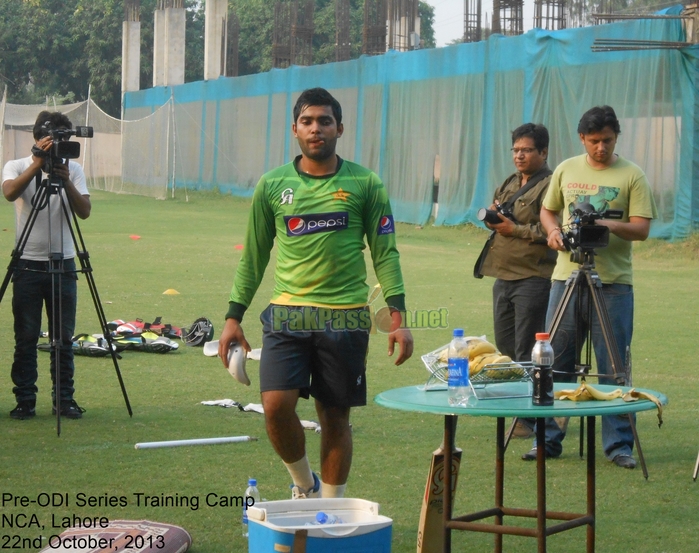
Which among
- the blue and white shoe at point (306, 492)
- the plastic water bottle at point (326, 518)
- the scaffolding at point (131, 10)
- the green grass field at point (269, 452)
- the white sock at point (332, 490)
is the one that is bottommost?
the green grass field at point (269, 452)

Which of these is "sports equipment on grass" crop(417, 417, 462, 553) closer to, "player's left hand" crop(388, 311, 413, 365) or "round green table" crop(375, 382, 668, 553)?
"round green table" crop(375, 382, 668, 553)

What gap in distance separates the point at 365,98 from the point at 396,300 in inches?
1028

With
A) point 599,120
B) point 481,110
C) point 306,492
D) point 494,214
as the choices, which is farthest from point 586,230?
point 481,110

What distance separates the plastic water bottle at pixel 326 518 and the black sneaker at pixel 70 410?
380 centimetres

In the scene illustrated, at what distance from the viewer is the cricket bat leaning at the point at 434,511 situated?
471 centimetres

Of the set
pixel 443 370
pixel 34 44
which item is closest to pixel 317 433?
pixel 443 370

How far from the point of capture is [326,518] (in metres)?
4.43

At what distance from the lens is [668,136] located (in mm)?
19984

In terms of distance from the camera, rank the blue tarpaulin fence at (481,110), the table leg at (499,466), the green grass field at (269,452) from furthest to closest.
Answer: the blue tarpaulin fence at (481,110)
the green grass field at (269,452)
the table leg at (499,466)

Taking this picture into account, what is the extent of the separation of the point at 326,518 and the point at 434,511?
57 centimetres

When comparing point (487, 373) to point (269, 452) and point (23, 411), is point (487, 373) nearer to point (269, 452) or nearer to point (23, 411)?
point (269, 452)

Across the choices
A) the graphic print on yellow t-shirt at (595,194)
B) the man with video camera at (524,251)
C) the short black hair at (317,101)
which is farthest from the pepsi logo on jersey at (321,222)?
the man with video camera at (524,251)

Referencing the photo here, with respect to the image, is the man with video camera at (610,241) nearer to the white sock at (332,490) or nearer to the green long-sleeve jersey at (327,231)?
the green long-sleeve jersey at (327,231)

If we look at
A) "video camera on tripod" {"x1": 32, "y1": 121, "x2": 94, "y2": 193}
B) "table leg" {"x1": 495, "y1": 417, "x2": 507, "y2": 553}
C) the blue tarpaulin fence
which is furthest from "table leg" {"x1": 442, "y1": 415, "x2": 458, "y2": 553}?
the blue tarpaulin fence
